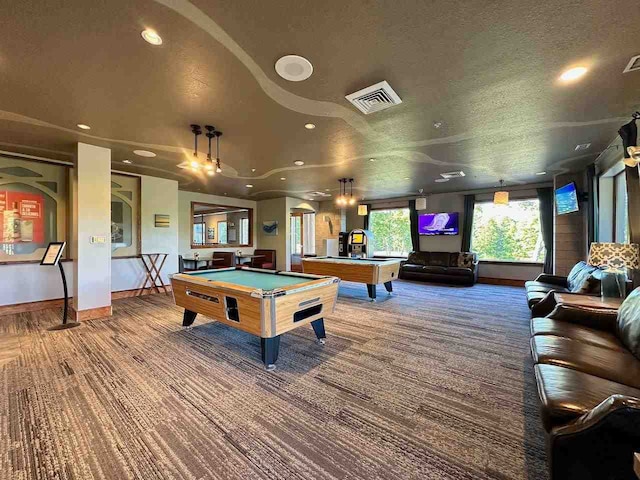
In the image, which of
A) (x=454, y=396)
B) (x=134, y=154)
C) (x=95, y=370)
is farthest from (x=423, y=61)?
(x=134, y=154)

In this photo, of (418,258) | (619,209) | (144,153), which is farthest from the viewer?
(418,258)

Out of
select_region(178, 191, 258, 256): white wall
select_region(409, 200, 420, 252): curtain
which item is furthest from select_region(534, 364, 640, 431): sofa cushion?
select_region(178, 191, 258, 256): white wall

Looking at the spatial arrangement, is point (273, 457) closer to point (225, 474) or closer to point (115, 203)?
point (225, 474)

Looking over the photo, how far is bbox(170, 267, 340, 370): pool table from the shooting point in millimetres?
2479

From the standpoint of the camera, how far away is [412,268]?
7758 mm

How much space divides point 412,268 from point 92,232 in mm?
7275

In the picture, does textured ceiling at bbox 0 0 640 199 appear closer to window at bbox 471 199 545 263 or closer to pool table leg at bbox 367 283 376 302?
pool table leg at bbox 367 283 376 302

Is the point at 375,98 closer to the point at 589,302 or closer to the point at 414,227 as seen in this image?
the point at 589,302

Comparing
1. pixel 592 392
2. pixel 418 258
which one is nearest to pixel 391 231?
pixel 418 258

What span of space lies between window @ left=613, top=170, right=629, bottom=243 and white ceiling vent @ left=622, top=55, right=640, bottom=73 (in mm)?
3493

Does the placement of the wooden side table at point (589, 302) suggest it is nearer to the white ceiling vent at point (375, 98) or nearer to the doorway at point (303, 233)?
the white ceiling vent at point (375, 98)

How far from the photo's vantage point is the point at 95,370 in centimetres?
256

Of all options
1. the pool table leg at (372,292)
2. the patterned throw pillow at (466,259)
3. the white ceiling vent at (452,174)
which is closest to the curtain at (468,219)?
the patterned throw pillow at (466,259)

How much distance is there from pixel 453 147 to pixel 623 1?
2583mm
